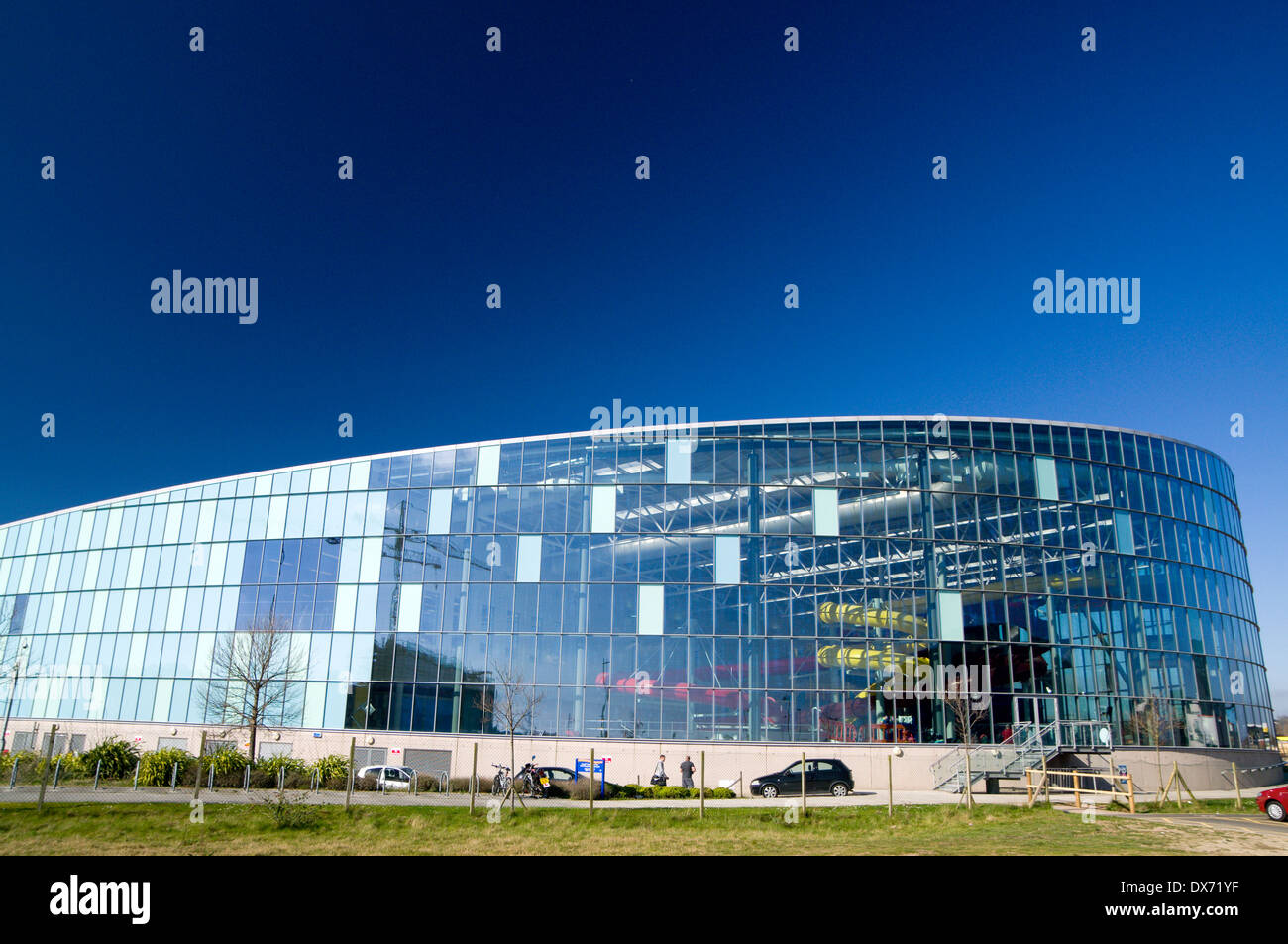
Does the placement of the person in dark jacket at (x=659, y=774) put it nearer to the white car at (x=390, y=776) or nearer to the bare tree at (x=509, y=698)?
the bare tree at (x=509, y=698)

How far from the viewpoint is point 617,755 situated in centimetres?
3766

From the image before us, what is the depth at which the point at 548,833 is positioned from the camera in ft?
67.4

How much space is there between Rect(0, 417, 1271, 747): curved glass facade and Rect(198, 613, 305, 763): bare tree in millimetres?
512

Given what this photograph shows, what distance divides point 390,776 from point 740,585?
17035mm

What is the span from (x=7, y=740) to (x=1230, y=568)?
233 ft

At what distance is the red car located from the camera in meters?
26.1

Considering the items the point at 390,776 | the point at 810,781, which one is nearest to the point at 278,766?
the point at 390,776

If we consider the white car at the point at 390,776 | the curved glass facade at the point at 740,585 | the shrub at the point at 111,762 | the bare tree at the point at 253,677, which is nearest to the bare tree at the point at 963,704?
the curved glass facade at the point at 740,585

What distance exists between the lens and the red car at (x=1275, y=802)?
26.1 meters

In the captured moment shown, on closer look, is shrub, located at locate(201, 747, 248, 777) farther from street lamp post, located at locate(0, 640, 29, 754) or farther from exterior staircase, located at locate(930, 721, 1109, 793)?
exterior staircase, located at locate(930, 721, 1109, 793)

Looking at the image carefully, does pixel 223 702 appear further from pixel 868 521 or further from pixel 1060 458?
pixel 1060 458

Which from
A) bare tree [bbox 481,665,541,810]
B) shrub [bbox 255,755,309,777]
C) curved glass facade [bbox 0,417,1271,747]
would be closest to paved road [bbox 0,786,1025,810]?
shrub [bbox 255,755,309,777]

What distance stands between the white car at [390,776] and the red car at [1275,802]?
29.4 meters

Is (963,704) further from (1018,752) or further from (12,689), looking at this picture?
(12,689)
